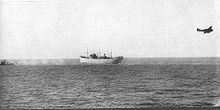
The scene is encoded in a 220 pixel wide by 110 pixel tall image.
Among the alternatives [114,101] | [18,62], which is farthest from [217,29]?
[18,62]

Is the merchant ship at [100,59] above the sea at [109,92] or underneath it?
above

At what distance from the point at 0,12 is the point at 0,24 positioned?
191mm

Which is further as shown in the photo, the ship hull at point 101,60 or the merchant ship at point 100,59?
the ship hull at point 101,60

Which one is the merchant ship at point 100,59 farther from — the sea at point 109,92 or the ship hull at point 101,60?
the sea at point 109,92

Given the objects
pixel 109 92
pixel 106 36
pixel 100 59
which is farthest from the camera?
pixel 100 59

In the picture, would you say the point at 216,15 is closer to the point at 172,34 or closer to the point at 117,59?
the point at 172,34

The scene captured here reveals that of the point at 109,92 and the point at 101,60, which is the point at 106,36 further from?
the point at 101,60

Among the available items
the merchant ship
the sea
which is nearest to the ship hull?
the merchant ship

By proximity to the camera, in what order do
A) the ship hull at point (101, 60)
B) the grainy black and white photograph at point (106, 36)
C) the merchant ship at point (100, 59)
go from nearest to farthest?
1. the grainy black and white photograph at point (106, 36)
2. the merchant ship at point (100, 59)
3. the ship hull at point (101, 60)

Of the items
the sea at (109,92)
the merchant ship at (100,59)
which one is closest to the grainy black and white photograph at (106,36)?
the sea at (109,92)

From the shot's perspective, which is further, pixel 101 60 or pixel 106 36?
pixel 101 60

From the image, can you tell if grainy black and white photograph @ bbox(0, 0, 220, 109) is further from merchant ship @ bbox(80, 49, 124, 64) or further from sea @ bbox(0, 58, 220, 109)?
merchant ship @ bbox(80, 49, 124, 64)

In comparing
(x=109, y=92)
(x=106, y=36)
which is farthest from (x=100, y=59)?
(x=109, y=92)

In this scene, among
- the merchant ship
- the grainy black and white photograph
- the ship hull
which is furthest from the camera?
the ship hull
